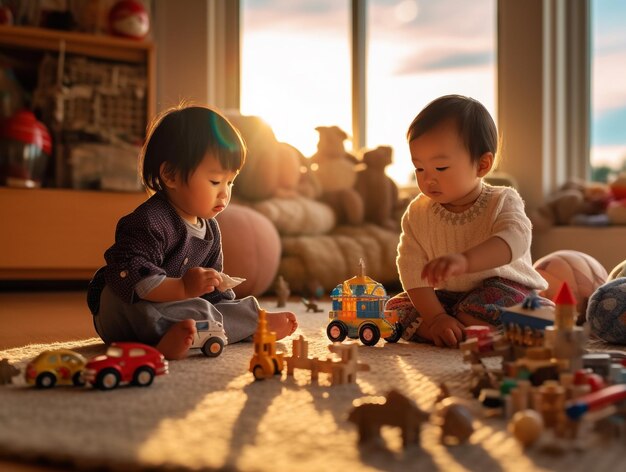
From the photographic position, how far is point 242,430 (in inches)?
28.7

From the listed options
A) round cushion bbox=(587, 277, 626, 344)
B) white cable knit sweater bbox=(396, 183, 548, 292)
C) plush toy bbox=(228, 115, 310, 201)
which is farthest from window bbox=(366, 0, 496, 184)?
round cushion bbox=(587, 277, 626, 344)

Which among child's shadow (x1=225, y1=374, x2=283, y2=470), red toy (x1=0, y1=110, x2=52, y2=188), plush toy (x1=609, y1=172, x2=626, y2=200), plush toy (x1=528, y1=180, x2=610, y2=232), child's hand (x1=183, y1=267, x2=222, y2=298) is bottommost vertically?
child's shadow (x1=225, y1=374, x2=283, y2=470)

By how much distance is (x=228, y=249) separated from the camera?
208 cm

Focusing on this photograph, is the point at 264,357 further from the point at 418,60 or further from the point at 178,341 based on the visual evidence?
the point at 418,60

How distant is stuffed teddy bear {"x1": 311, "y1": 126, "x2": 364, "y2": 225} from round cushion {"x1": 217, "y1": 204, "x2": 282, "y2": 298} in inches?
24.9

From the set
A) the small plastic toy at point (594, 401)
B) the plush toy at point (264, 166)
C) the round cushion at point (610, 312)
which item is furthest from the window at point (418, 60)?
the small plastic toy at point (594, 401)

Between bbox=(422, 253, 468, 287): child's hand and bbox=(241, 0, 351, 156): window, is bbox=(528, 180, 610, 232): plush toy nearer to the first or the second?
bbox=(241, 0, 351, 156): window

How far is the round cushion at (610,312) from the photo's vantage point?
1.32m

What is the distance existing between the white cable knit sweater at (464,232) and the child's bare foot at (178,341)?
46cm

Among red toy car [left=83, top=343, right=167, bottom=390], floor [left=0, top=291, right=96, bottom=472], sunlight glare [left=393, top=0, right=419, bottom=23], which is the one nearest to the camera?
red toy car [left=83, top=343, right=167, bottom=390]

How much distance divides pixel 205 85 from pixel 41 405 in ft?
8.72

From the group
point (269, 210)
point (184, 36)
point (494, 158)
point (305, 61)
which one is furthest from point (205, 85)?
point (494, 158)

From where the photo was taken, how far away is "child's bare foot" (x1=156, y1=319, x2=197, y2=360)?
115 centimetres

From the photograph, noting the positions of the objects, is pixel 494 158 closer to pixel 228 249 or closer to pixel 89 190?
pixel 228 249
